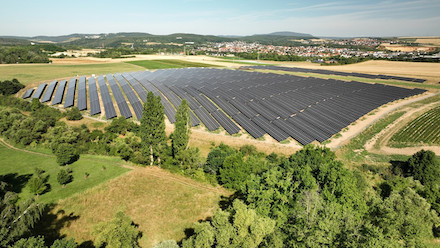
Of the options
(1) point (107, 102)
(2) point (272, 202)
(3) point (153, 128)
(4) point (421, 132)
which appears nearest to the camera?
(2) point (272, 202)

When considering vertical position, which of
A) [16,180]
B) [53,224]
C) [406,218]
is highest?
[406,218]

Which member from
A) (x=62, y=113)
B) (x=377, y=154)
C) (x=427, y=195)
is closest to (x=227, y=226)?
(x=427, y=195)

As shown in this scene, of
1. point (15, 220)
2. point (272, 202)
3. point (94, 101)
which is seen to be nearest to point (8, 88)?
point (94, 101)

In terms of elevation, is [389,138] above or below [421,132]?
below

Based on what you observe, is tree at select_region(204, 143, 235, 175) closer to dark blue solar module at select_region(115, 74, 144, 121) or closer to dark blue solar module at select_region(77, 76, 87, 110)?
dark blue solar module at select_region(115, 74, 144, 121)

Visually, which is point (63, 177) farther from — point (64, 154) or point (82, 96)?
point (82, 96)

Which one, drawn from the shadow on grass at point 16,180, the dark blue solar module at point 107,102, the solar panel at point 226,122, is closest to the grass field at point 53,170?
the shadow on grass at point 16,180

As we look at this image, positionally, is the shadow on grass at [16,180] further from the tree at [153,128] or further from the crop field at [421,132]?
the crop field at [421,132]

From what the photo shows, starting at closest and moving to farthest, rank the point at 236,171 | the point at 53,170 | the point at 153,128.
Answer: the point at 236,171 → the point at 153,128 → the point at 53,170
